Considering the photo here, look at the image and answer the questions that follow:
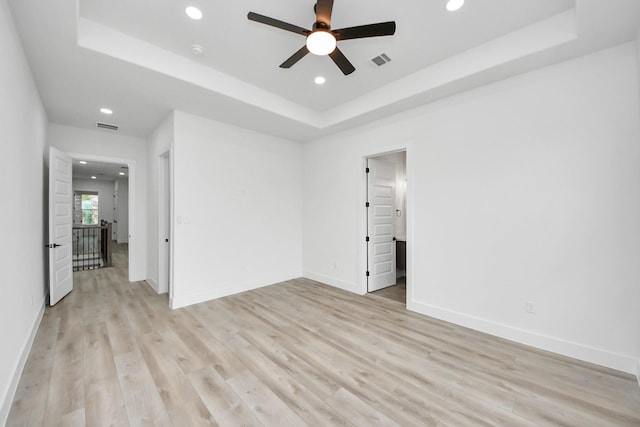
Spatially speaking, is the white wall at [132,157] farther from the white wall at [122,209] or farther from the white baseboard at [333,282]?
the white wall at [122,209]

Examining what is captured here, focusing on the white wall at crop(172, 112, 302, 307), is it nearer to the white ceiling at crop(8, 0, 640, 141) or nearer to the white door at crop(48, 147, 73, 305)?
the white ceiling at crop(8, 0, 640, 141)

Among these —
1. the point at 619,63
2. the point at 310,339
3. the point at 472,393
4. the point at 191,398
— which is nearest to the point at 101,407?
the point at 191,398

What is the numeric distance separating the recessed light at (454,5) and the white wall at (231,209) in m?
3.37

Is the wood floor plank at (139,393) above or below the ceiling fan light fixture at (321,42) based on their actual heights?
below

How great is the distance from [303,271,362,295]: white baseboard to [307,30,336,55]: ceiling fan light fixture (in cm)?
350

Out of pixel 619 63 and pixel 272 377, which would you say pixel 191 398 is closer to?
pixel 272 377

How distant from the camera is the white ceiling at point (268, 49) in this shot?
220cm

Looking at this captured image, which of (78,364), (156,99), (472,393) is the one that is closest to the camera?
(472,393)

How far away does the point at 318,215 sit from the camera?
5.18 metres

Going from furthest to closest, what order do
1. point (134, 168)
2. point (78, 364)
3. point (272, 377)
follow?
point (134, 168), point (78, 364), point (272, 377)

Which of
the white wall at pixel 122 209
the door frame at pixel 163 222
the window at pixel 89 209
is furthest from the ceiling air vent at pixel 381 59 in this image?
the window at pixel 89 209

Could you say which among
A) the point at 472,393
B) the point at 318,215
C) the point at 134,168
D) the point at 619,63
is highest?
the point at 619,63

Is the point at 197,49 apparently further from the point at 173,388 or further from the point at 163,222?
the point at 173,388

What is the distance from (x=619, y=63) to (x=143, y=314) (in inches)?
229
